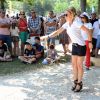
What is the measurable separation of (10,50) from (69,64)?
229 centimetres

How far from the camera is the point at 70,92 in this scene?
816 cm

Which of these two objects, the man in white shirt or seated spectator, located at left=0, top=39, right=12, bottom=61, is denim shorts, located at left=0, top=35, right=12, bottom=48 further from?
seated spectator, located at left=0, top=39, right=12, bottom=61

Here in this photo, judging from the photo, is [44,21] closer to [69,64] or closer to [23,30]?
[23,30]

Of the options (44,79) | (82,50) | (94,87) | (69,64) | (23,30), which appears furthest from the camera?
(23,30)

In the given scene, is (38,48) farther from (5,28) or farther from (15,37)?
(5,28)

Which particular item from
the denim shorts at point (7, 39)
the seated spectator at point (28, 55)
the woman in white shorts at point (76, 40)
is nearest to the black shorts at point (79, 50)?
the woman in white shorts at point (76, 40)

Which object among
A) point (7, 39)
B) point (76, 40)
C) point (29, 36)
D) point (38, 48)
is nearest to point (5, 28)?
point (7, 39)

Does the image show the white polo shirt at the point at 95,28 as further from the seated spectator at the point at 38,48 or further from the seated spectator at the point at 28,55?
the seated spectator at the point at 28,55

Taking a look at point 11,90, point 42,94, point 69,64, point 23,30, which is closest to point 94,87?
point 42,94

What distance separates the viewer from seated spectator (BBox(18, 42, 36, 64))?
11.9 meters

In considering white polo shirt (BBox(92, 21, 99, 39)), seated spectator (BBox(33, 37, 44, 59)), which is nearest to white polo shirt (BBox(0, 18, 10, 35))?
seated spectator (BBox(33, 37, 44, 59))

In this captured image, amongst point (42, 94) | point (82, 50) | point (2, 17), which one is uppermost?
point (2, 17)

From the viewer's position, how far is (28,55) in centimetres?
1223

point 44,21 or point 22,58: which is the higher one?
point 44,21
